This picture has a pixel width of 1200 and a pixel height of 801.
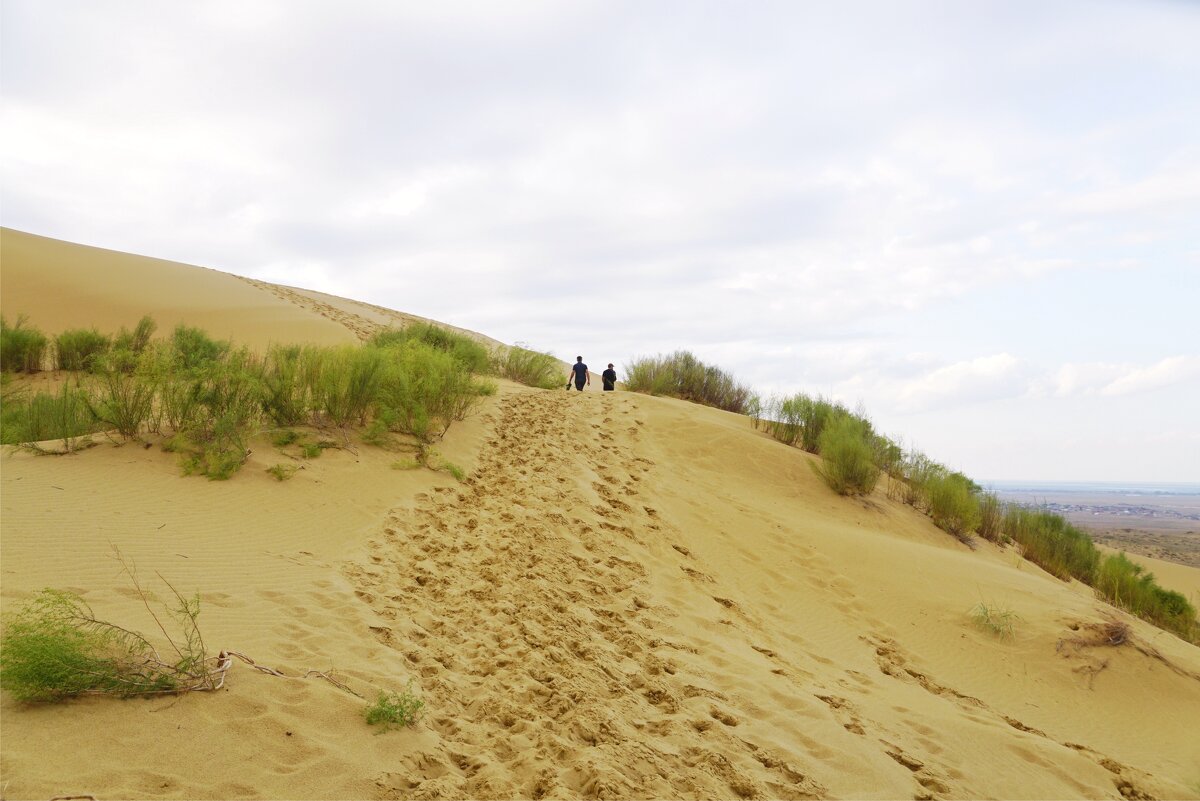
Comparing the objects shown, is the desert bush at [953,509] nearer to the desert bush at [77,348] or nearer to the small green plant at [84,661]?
the small green plant at [84,661]

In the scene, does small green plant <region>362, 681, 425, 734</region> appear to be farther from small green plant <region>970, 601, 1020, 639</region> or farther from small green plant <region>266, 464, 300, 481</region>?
small green plant <region>970, 601, 1020, 639</region>

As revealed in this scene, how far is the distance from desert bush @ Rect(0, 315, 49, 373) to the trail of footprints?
10.9m

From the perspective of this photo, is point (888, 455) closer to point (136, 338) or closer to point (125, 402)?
point (125, 402)

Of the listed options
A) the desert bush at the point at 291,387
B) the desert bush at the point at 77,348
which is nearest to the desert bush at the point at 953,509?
the desert bush at the point at 291,387

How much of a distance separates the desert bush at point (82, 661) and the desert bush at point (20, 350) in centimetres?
1312

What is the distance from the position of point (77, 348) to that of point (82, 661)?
14.0 metres

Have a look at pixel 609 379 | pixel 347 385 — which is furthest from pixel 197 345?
pixel 609 379

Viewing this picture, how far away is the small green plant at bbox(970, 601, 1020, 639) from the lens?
7250mm

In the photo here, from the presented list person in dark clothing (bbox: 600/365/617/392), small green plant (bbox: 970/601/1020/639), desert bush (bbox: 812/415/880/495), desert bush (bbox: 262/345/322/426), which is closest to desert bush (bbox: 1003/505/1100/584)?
desert bush (bbox: 812/415/880/495)

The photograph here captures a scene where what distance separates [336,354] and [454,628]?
5.67 metres

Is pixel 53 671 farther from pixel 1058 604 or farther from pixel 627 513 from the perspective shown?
pixel 1058 604

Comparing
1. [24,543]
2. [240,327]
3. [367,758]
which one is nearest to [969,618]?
[367,758]

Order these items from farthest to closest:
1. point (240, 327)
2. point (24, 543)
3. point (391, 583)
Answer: point (240, 327)
point (391, 583)
point (24, 543)

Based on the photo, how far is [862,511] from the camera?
36.9ft
